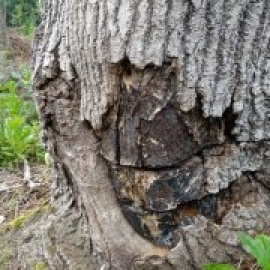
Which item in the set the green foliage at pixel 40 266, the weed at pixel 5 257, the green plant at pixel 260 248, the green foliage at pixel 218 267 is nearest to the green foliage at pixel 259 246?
the green plant at pixel 260 248

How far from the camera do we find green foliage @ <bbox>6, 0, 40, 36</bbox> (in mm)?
12439

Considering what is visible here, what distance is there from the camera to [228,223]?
5.87 ft

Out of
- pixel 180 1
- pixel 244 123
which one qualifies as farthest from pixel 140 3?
pixel 244 123

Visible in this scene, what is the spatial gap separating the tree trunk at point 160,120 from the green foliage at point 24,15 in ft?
31.0

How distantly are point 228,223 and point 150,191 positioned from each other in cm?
30

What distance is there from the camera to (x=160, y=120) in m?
1.66

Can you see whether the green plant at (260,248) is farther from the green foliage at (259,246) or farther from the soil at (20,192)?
the soil at (20,192)

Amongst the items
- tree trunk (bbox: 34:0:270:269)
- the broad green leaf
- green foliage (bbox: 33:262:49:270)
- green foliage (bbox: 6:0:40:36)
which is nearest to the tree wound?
tree trunk (bbox: 34:0:270:269)

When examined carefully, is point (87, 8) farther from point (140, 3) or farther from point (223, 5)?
point (223, 5)

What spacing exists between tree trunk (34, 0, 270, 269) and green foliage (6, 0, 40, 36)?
9450 millimetres

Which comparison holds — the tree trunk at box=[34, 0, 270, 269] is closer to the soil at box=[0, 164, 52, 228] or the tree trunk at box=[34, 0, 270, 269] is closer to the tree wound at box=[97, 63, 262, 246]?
the tree wound at box=[97, 63, 262, 246]

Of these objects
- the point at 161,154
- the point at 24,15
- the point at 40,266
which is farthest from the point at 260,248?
the point at 24,15

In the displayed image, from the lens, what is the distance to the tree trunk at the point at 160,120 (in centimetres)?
159

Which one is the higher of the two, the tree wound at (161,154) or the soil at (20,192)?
the tree wound at (161,154)
